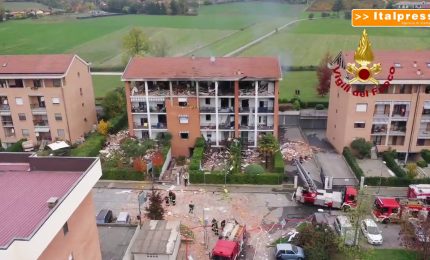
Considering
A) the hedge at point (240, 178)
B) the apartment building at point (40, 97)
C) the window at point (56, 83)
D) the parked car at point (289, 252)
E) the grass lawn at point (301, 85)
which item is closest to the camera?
the parked car at point (289, 252)

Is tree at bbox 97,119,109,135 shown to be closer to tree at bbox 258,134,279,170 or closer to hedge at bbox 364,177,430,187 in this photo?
tree at bbox 258,134,279,170

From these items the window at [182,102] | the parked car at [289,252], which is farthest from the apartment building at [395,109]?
the parked car at [289,252]

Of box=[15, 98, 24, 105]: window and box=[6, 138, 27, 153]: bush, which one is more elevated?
box=[15, 98, 24, 105]: window

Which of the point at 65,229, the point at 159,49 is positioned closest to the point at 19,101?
the point at 65,229

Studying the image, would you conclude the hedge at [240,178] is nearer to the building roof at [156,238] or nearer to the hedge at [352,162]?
the hedge at [352,162]

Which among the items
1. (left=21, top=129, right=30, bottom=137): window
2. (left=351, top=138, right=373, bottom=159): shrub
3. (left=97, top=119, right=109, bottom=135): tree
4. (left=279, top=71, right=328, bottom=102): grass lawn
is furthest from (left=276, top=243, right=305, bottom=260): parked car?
(left=279, top=71, right=328, bottom=102): grass lawn

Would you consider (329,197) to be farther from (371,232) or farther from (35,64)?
(35,64)
